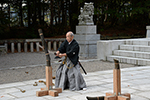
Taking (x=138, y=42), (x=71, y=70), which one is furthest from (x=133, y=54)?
(x=71, y=70)

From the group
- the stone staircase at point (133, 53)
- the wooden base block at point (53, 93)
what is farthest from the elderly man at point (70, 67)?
the stone staircase at point (133, 53)

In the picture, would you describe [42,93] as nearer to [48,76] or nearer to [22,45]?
[48,76]

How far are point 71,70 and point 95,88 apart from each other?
0.81 metres

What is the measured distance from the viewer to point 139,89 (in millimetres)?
6328

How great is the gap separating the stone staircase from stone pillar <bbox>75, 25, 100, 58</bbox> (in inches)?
74.5

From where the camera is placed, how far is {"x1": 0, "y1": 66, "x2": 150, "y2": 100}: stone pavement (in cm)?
572

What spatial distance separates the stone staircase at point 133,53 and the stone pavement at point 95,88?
2.41 metres

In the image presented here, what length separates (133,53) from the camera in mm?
11477

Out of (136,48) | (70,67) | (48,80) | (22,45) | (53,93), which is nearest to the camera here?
(53,93)

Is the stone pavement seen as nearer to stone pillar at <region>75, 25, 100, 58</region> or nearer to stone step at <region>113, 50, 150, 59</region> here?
stone step at <region>113, 50, 150, 59</region>

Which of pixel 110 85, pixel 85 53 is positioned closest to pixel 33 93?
pixel 110 85

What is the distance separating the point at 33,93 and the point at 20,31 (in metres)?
14.5

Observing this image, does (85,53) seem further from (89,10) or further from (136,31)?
(136,31)

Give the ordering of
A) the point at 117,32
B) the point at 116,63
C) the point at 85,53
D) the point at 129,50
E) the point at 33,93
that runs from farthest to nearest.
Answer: the point at 117,32, the point at 85,53, the point at 129,50, the point at 33,93, the point at 116,63
